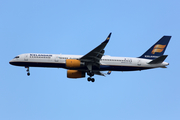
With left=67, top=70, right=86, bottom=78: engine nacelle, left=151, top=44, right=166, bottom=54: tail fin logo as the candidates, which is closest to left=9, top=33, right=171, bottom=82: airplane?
left=67, top=70, right=86, bottom=78: engine nacelle

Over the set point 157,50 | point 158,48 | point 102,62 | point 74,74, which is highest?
point 158,48

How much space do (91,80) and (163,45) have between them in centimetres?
1457

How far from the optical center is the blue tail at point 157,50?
50.5 meters

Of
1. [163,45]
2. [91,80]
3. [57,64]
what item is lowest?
[91,80]

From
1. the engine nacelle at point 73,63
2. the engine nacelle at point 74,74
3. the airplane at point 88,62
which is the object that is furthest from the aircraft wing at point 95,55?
the engine nacelle at point 74,74

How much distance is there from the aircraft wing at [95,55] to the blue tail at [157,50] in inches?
368

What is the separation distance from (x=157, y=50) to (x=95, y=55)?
1238 centimetres

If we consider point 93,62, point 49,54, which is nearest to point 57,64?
point 49,54

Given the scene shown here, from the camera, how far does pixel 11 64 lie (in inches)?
1971

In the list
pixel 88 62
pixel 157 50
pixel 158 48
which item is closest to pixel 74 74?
pixel 88 62

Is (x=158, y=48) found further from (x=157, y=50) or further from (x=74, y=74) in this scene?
(x=74, y=74)

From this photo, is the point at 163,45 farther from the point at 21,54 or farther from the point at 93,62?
the point at 21,54

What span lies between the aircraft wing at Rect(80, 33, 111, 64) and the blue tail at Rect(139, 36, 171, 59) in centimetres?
934

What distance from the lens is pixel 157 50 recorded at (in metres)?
50.6
